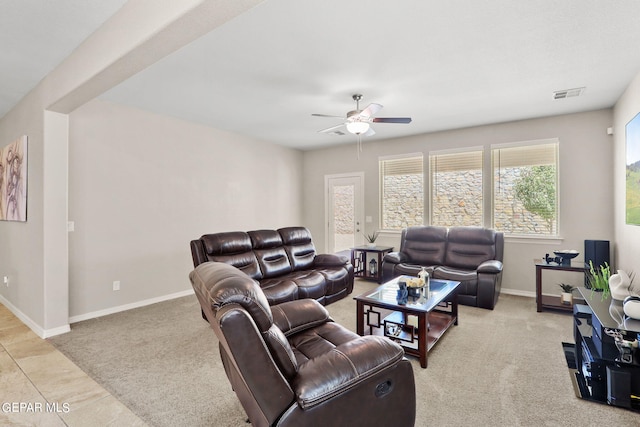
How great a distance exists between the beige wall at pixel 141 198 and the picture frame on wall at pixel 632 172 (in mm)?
5193

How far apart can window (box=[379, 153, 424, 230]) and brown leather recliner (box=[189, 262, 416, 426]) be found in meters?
4.40

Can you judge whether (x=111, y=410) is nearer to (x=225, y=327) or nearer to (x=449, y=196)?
(x=225, y=327)

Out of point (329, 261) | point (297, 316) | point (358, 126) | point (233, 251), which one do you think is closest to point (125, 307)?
point (233, 251)

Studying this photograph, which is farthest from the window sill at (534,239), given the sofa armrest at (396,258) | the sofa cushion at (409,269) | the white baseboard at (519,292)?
the sofa armrest at (396,258)

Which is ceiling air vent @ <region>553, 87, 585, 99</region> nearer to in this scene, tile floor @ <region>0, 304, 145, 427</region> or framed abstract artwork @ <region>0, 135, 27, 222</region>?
tile floor @ <region>0, 304, 145, 427</region>

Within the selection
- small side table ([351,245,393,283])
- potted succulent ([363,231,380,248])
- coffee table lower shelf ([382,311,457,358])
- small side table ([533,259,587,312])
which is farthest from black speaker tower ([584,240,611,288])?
potted succulent ([363,231,380,248])

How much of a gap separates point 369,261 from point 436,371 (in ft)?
11.5

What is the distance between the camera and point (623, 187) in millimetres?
3516

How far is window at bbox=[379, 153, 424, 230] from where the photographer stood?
18.6 ft

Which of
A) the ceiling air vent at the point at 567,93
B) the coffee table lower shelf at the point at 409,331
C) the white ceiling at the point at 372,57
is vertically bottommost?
the coffee table lower shelf at the point at 409,331

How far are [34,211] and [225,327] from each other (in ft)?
11.4

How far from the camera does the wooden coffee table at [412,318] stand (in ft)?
8.46

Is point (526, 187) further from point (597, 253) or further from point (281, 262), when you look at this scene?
point (281, 262)

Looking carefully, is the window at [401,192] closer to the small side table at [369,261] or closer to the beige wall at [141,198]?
the small side table at [369,261]
